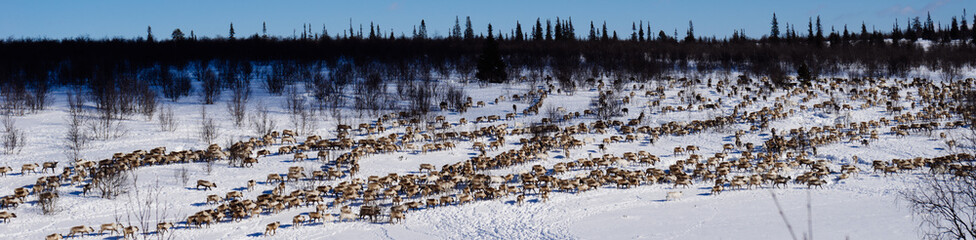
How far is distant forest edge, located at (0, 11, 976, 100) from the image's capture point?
209 feet

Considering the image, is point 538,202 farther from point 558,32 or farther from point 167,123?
point 558,32

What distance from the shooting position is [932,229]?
57.5 feet

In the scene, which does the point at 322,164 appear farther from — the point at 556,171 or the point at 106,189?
the point at 556,171

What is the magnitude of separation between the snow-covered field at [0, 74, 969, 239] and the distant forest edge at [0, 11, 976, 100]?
23.4 metres

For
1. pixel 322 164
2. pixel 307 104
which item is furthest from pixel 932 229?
pixel 307 104

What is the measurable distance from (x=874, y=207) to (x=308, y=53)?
71101 mm

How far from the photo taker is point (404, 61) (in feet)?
246

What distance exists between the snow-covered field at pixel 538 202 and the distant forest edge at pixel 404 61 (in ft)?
76.9

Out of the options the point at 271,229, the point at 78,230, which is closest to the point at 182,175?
the point at 78,230

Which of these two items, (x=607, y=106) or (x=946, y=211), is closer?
(x=946, y=211)

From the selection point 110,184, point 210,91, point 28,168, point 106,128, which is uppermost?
point 210,91

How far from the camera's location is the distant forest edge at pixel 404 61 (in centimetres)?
6362

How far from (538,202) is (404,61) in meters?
54.4

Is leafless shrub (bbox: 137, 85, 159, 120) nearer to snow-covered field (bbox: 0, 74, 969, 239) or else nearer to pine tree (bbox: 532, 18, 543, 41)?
snow-covered field (bbox: 0, 74, 969, 239)
